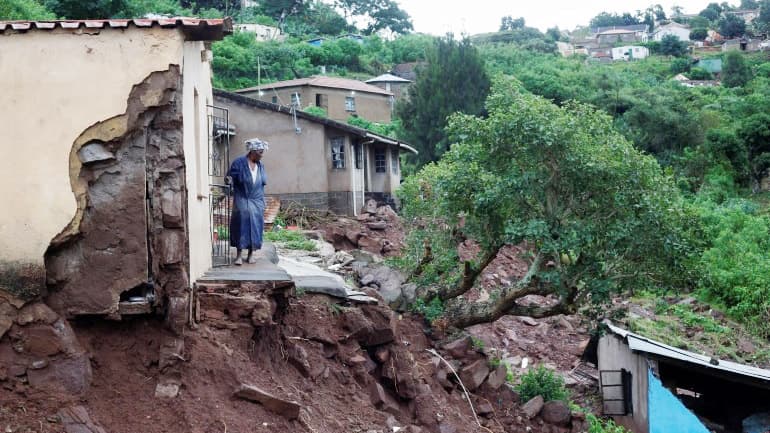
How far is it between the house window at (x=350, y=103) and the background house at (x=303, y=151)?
1722 cm

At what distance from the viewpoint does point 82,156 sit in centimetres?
791

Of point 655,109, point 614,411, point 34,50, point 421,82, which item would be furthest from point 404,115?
point 34,50

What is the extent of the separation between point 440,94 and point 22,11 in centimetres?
2252

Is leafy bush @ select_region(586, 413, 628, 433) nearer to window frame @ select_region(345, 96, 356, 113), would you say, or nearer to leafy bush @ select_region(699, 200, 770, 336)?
leafy bush @ select_region(699, 200, 770, 336)

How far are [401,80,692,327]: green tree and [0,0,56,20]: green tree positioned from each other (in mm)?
12287

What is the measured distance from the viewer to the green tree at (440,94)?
1636 inches

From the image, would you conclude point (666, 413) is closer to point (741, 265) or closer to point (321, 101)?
point (741, 265)

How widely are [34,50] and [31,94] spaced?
40 cm

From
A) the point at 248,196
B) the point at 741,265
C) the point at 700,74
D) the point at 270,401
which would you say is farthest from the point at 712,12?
the point at 270,401

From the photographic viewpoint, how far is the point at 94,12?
1064 inches

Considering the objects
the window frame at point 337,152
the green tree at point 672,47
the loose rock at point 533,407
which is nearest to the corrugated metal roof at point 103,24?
the loose rock at point 533,407

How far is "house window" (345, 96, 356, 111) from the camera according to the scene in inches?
1791

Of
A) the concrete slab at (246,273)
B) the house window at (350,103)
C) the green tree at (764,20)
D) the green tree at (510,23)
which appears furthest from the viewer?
the green tree at (510,23)

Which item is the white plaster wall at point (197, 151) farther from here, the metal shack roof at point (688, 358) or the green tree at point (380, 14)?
the green tree at point (380, 14)
